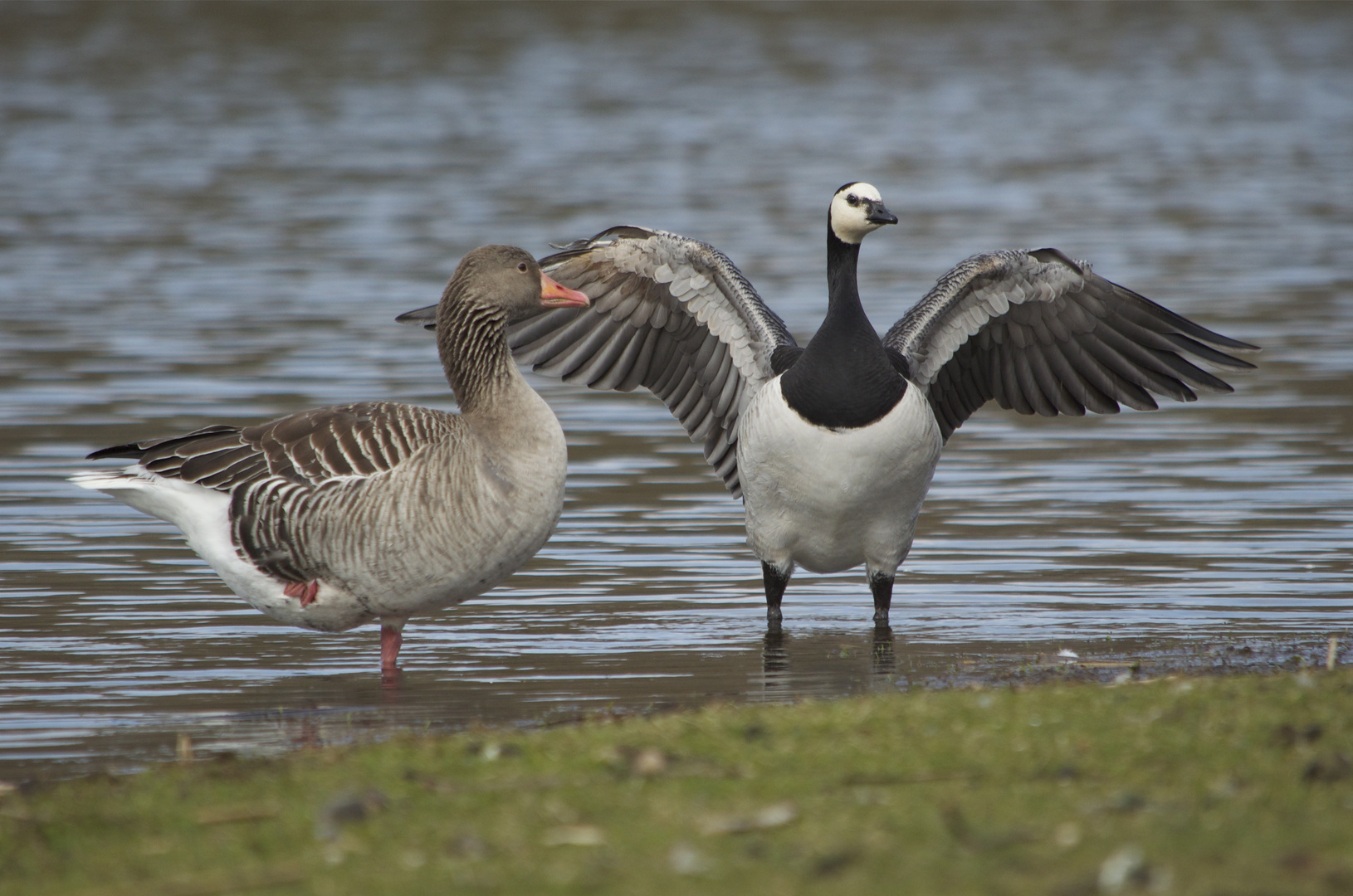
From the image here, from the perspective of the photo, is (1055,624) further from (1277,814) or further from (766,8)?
(766,8)

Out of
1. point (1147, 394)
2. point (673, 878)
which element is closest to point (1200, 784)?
point (673, 878)

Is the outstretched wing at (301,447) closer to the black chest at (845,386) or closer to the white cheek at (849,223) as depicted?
the black chest at (845,386)

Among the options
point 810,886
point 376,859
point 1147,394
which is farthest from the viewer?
point 1147,394

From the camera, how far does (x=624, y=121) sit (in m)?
40.7

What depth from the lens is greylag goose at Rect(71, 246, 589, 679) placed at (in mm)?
8477

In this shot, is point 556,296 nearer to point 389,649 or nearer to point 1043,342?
point 389,649

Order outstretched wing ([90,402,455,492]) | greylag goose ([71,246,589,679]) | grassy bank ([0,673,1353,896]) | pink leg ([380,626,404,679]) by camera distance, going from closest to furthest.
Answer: grassy bank ([0,673,1353,896])
greylag goose ([71,246,589,679])
outstretched wing ([90,402,455,492])
pink leg ([380,626,404,679])

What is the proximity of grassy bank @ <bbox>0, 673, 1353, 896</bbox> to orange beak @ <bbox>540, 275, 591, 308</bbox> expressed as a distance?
303 centimetres

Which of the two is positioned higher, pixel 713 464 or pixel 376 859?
pixel 713 464

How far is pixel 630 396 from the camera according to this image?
60.0ft

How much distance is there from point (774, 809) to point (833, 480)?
448 centimetres

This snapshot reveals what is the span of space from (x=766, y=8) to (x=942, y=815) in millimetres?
59863

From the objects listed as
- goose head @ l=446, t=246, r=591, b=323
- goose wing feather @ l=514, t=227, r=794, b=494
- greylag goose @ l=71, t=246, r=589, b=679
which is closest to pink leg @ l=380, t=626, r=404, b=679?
A: greylag goose @ l=71, t=246, r=589, b=679

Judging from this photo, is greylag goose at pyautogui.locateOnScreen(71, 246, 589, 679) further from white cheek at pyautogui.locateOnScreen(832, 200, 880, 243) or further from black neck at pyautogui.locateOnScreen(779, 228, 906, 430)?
white cheek at pyautogui.locateOnScreen(832, 200, 880, 243)
